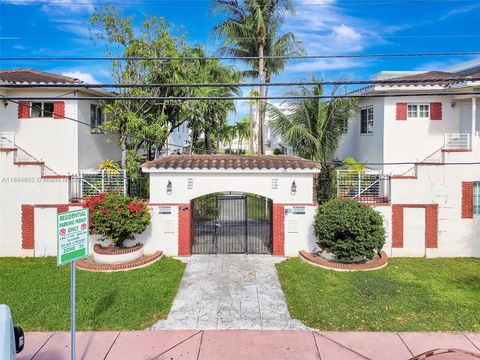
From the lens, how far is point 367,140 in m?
17.8

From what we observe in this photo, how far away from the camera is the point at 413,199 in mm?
13469

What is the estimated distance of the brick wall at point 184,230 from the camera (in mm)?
13227

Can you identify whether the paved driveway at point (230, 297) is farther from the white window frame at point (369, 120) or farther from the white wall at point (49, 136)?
the white window frame at point (369, 120)

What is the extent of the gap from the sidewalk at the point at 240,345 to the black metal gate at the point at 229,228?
6.04 metres

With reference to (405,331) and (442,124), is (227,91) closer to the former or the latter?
(442,124)

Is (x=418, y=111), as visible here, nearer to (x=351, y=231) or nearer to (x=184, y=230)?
(x=351, y=231)

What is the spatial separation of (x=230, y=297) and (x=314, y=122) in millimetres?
9005

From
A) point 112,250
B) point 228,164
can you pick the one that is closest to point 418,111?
point 228,164

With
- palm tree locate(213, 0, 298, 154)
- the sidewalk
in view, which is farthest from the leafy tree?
the sidewalk

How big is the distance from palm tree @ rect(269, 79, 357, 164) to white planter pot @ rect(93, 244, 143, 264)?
7575 millimetres

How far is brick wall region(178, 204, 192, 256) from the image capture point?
13.2m

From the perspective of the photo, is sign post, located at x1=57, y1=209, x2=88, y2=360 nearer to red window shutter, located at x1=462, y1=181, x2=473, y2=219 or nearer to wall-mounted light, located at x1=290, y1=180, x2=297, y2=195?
wall-mounted light, located at x1=290, y1=180, x2=297, y2=195

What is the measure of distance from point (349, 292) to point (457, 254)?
627 cm

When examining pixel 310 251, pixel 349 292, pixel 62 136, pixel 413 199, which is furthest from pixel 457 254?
pixel 62 136
